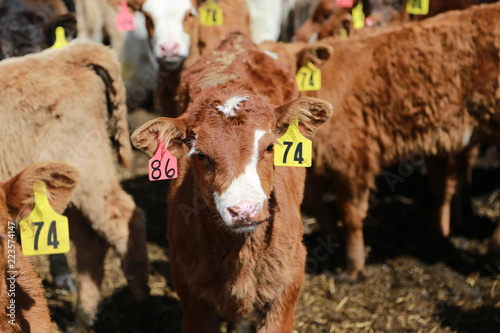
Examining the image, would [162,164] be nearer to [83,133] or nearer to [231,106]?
[231,106]

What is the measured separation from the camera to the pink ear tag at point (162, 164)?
2.73 m

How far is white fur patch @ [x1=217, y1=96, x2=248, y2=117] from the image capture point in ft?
8.64

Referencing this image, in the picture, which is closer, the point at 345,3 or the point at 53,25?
the point at 53,25

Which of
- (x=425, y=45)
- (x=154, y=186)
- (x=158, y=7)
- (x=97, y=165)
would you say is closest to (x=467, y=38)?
(x=425, y=45)

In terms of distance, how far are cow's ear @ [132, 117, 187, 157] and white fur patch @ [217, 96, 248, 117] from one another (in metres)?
0.21

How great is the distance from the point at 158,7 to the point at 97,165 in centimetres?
173

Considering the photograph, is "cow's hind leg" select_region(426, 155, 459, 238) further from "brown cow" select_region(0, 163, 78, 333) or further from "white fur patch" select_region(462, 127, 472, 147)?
"brown cow" select_region(0, 163, 78, 333)

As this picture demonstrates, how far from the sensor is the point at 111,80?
139 inches

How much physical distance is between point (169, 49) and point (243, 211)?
91.7 inches

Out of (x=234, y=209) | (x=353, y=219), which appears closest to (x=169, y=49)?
(x=353, y=219)

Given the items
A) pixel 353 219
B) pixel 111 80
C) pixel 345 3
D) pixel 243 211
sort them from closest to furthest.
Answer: pixel 243 211 < pixel 111 80 < pixel 353 219 < pixel 345 3

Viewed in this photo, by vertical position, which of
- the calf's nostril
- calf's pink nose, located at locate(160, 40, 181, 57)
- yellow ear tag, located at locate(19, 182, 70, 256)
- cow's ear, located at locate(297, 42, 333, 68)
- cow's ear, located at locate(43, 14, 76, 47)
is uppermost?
cow's ear, located at locate(43, 14, 76, 47)

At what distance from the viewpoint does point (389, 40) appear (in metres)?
4.25

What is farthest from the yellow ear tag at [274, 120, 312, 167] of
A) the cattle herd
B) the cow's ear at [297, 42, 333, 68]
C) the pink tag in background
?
the pink tag in background
